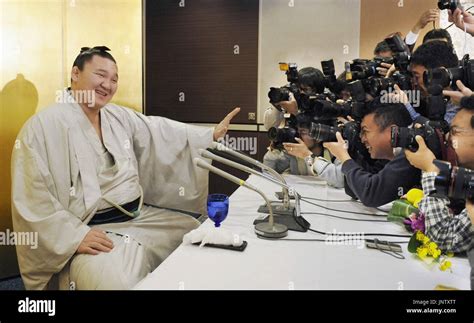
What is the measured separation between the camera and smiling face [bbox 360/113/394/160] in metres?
1.51

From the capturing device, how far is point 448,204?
1.09 metres

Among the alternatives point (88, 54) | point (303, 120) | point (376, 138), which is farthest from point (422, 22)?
point (88, 54)

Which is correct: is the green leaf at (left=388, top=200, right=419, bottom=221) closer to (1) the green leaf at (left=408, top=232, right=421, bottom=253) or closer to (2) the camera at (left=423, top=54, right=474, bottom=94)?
(1) the green leaf at (left=408, top=232, right=421, bottom=253)

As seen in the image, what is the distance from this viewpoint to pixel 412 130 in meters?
1.14

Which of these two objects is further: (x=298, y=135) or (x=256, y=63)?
(x=256, y=63)

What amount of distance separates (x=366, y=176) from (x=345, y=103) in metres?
0.48

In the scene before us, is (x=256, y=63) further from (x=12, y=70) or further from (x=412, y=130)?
(x=412, y=130)

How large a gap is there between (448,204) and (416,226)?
11 cm

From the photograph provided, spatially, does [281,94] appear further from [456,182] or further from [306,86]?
[456,182]

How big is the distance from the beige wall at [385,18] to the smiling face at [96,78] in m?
2.04

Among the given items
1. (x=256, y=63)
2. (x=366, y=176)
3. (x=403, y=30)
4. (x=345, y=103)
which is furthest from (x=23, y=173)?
(x=403, y=30)

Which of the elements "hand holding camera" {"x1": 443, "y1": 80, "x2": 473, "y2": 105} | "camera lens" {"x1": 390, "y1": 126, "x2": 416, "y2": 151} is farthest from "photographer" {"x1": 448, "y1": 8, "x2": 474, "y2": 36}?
"camera lens" {"x1": 390, "y1": 126, "x2": 416, "y2": 151}

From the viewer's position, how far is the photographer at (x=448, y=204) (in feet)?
3.34

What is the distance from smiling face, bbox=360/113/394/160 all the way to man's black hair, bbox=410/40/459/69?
0.33m
